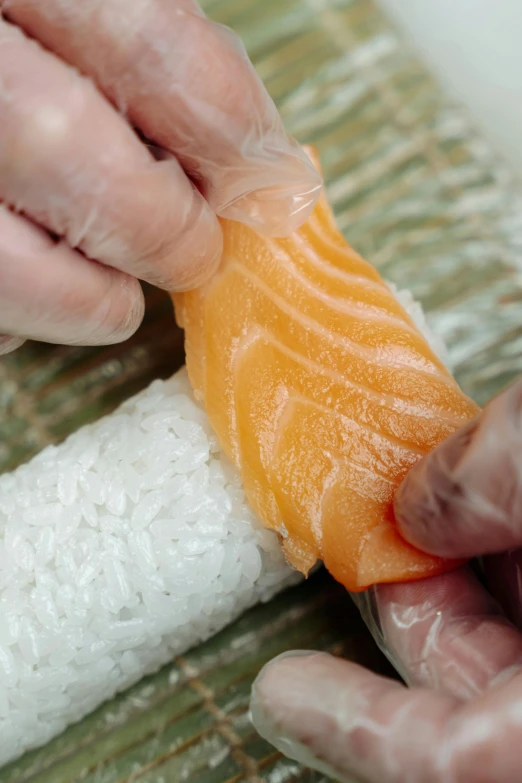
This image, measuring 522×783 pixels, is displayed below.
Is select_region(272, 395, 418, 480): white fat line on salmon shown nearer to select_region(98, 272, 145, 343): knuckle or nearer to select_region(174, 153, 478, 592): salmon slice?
select_region(174, 153, 478, 592): salmon slice

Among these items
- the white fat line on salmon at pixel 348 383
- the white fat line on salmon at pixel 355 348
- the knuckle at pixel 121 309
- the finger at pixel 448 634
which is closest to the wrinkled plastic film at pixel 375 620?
the finger at pixel 448 634

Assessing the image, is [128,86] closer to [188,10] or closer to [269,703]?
[188,10]

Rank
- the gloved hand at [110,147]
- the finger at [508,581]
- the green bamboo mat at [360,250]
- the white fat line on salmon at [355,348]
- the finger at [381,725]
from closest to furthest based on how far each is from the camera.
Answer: the finger at [381,725]
the gloved hand at [110,147]
the finger at [508,581]
the white fat line on salmon at [355,348]
the green bamboo mat at [360,250]

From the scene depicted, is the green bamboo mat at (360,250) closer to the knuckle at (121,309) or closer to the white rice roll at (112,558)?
the white rice roll at (112,558)

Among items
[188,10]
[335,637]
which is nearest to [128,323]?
[188,10]

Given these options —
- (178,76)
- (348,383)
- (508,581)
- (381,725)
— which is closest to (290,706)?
(381,725)

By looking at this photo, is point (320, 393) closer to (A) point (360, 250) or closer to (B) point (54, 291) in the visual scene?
(B) point (54, 291)
